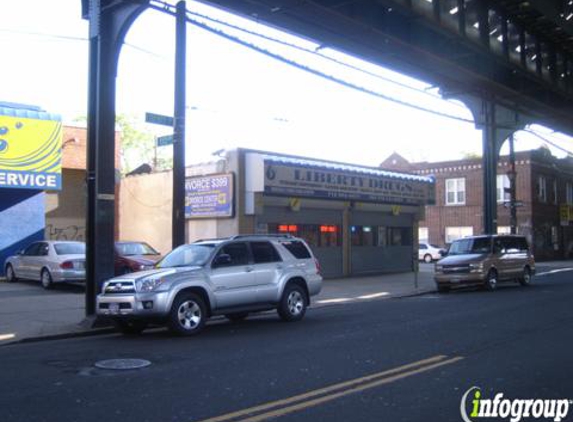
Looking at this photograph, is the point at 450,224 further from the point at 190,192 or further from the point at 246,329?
the point at 246,329

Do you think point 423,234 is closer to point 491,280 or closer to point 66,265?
point 491,280

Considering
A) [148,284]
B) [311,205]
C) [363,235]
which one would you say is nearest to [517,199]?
[363,235]

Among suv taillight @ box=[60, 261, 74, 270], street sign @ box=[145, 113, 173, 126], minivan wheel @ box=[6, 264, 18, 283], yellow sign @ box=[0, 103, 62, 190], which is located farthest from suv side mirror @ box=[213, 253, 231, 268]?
yellow sign @ box=[0, 103, 62, 190]

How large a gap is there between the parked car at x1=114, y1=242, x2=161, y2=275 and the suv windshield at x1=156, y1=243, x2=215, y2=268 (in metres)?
5.67

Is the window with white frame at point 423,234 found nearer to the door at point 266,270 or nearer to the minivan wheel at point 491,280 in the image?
the minivan wheel at point 491,280

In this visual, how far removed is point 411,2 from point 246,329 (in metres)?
8.66

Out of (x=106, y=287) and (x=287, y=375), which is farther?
(x=106, y=287)

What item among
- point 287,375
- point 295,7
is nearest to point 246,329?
point 287,375

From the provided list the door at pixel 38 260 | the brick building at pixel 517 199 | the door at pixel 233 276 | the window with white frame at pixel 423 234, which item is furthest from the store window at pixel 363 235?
the window with white frame at pixel 423 234

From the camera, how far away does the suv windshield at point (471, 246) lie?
21.8 metres

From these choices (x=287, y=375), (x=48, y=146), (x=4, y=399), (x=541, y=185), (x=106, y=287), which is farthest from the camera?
(x=541, y=185)

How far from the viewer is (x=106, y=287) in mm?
11727

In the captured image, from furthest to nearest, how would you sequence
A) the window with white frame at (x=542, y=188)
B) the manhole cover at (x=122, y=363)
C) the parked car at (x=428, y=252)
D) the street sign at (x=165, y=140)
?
the window with white frame at (x=542, y=188), the parked car at (x=428, y=252), the street sign at (x=165, y=140), the manhole cover at (x=122, y=363)

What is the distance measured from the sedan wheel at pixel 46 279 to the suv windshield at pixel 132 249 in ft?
6.92
